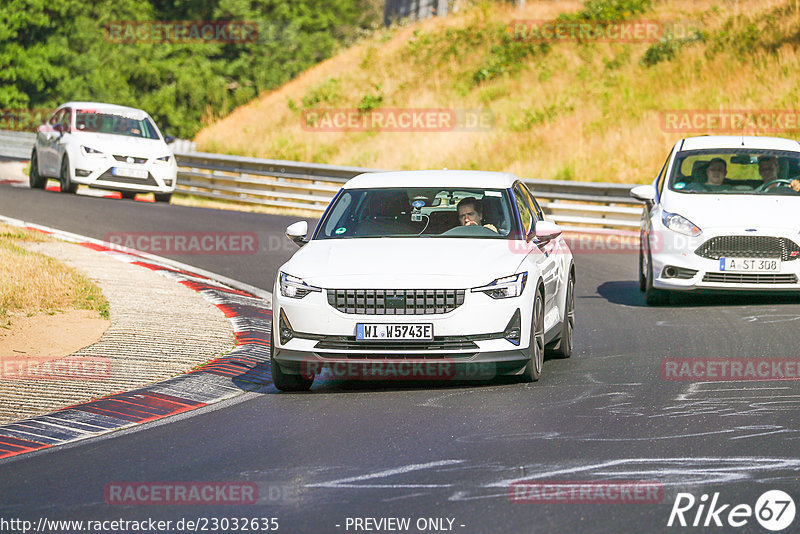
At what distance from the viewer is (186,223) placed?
852 inches

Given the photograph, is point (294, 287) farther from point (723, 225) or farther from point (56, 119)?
point (56, 119)

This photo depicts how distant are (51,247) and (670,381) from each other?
32.7 feet

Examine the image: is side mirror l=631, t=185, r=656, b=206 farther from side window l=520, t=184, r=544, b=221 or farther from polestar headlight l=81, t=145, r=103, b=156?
polestar headlight l=81, t=145, r=103, b=156

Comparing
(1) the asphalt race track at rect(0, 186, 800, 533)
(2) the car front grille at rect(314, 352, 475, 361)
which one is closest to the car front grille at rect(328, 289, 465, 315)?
(2) the car front grille at rect(314, 352, 475, 361)

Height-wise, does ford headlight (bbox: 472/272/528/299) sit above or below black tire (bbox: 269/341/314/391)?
above

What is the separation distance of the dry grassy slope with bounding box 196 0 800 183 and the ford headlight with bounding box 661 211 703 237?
13521mm

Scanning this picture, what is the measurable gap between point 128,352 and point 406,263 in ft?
9.21

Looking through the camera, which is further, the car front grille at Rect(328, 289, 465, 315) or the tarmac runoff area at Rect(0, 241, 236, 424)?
the tarmac runoff area at Rect(0, 241, 236, 424)

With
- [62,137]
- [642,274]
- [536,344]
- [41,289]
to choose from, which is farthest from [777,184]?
[62,137]

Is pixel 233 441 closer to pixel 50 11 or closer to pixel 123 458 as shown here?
pixel 123 458

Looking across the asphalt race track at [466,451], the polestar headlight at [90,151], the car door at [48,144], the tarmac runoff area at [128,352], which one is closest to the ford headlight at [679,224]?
the asphalt race track at [466,451]

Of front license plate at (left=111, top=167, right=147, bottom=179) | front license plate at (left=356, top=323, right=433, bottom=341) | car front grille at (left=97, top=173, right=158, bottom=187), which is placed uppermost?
front license plate at (left=356, top=323, right=433, bottom=341)

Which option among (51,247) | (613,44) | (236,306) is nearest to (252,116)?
(613,44)

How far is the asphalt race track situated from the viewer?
602cm
